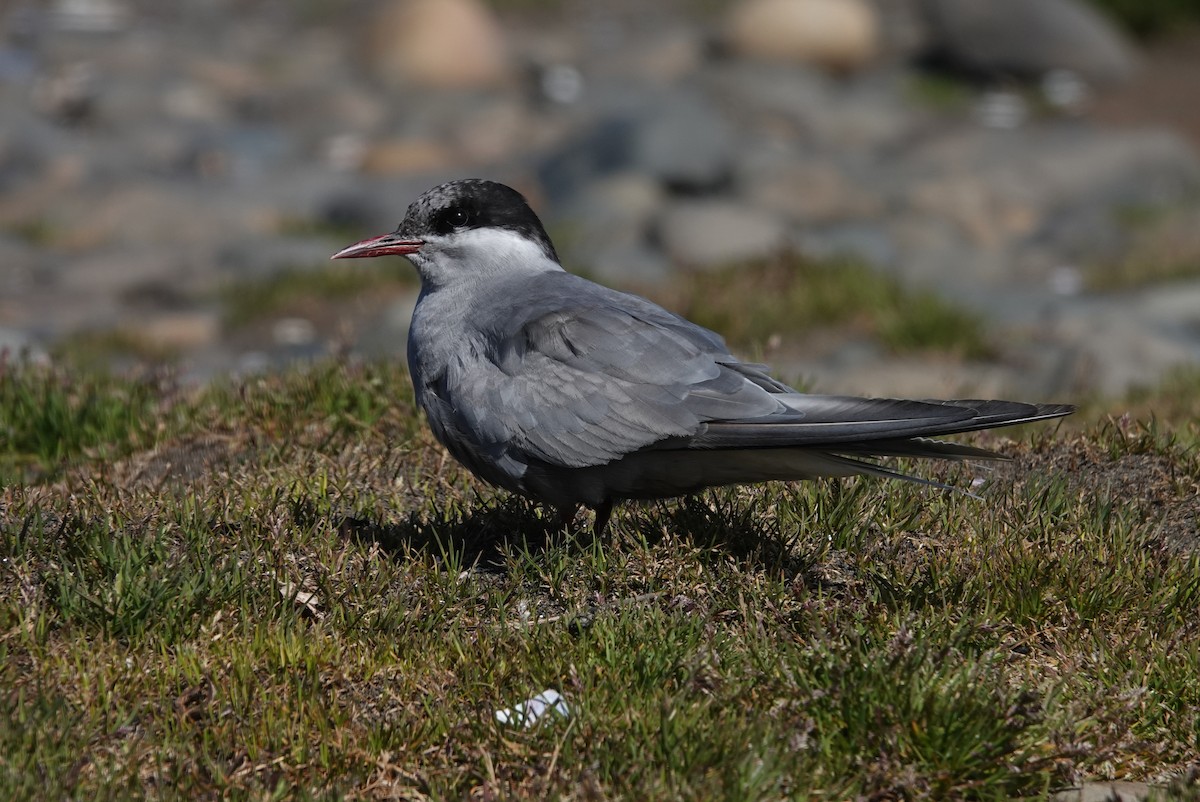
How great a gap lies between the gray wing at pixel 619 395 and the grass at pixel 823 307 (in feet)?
16.5

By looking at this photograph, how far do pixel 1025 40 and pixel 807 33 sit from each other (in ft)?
10.0

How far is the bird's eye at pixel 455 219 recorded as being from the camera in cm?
516

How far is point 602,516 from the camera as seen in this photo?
4.70 meters

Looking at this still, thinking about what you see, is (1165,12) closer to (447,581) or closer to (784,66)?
(784,66)

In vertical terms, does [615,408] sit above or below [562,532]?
above

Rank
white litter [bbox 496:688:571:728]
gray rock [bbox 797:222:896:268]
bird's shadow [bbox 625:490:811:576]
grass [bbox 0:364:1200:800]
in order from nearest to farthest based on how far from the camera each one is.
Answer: grass [bbox 0:364:1200:800] < white litter [bbox 496:688:571:728] < bird's shadow [bbox 625:490:811:576] < gray rock [bbox 797:222:896:268]

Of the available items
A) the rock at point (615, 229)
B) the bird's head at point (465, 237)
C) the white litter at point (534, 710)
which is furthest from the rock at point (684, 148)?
the white litter at point (534, 710)

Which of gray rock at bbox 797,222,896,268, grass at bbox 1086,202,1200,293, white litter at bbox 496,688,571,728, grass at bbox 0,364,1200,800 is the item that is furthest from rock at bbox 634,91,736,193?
white litter at bbox 496,688,571,728

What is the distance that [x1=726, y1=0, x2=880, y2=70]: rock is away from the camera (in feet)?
70.1

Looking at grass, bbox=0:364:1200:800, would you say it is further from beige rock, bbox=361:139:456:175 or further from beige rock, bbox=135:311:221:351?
beige rock, bbox=361:139:456:175

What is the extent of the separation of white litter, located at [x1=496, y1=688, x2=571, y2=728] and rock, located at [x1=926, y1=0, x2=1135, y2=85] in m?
19.0

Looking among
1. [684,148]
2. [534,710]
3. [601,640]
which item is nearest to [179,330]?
[684,148]

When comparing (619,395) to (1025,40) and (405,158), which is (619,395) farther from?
(1025,40)

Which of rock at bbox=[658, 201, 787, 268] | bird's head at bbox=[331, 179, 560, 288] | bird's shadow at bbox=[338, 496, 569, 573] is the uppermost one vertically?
bird's head at bbox=[331, 179, 560, 288]
